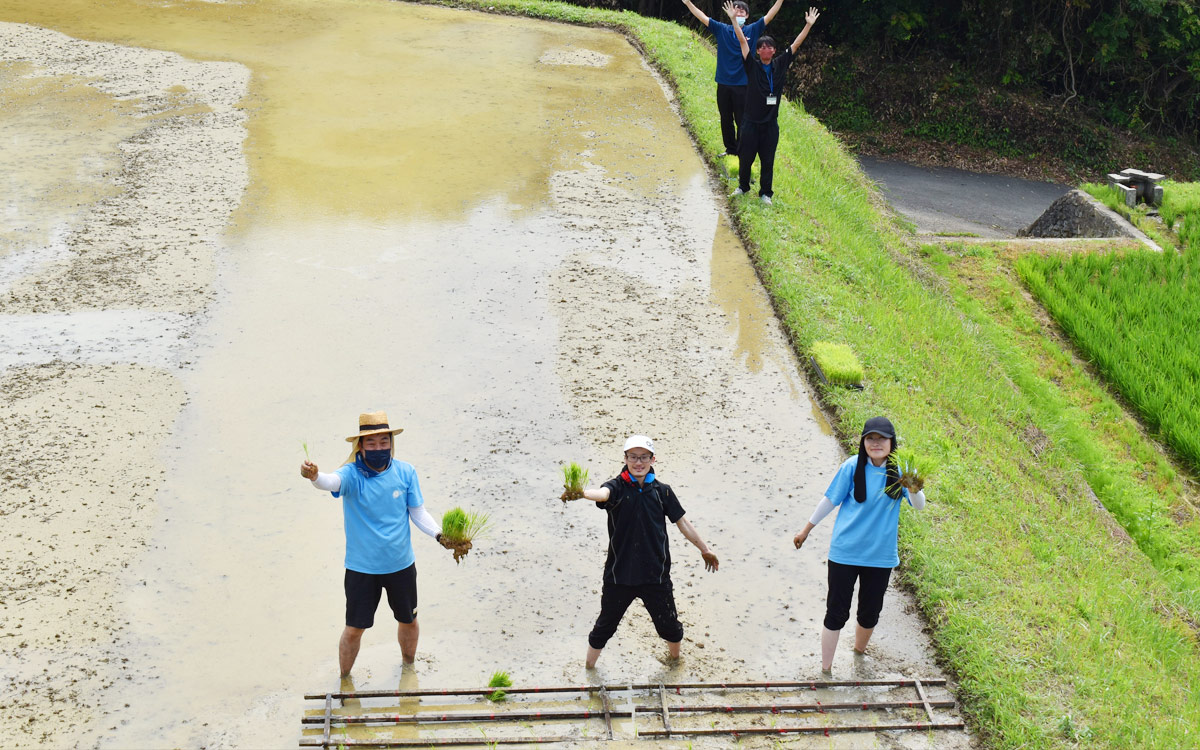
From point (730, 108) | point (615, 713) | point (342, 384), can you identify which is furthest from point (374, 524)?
point (730, 108)

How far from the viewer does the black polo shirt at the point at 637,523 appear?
548 cm

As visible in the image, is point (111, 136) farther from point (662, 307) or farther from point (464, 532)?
point (464, 532)

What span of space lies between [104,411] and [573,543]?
143 inches

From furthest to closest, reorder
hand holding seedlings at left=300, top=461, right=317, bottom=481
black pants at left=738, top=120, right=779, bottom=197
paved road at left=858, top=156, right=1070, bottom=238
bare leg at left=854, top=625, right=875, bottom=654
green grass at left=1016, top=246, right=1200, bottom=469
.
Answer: paved road at left=858, top=156, right=1070, bottom=238
black pants at left=738, top=120, right=779, bottom=197
green grass at left=1016, top=246, right=1200, bottom=469
bare leg at left=854, top=625, right=875, bottom=654
hand holding seedlings at left=300, top=461, right=317, bottom=481

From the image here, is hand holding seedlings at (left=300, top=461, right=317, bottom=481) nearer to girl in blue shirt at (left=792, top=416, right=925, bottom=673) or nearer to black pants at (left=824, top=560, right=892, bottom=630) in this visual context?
girl in blue shirt at (left=792, top=416, right=925, bottom=673)

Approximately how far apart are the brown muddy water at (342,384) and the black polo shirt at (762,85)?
3.86 ft

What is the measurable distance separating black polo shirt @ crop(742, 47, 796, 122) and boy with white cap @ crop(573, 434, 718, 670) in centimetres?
640

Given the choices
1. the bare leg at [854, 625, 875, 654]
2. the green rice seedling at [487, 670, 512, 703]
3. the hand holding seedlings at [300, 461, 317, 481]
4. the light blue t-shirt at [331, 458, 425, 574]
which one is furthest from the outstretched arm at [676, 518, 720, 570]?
the hand holding seedlings at [300, 461, 317, 481]

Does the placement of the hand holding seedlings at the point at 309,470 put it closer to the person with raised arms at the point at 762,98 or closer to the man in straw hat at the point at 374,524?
the man in straw hat at the point at 374,524

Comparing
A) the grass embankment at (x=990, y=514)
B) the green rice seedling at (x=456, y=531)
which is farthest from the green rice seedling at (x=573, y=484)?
the grass embankment at (x=990, y=514)

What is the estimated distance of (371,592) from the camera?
5.49 m

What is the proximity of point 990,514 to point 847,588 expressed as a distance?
1.99 meters

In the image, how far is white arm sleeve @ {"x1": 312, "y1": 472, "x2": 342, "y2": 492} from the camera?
516cm

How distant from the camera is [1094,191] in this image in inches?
640
